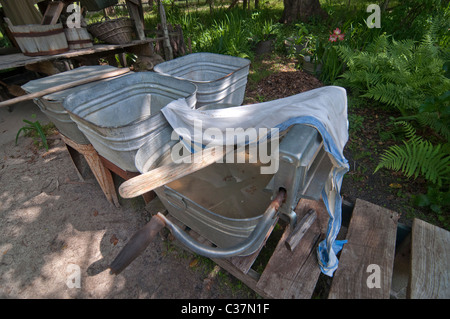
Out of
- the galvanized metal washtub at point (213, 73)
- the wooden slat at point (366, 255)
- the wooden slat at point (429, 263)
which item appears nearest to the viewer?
the wooden slat at point (429, 263)

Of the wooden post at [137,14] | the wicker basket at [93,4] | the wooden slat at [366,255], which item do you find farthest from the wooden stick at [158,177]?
the wicker basket at [93,4]

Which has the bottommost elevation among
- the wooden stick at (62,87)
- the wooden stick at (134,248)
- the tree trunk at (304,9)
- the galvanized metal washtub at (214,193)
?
the galvanized metal washtub at (214,193)

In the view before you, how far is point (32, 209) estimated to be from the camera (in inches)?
99.7

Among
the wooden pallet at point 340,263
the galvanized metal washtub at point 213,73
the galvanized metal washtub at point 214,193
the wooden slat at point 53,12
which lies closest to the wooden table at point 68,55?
the wooden slat at point 53,12

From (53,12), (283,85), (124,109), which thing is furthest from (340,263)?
(53,12)

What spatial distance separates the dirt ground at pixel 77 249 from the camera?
1.88 m

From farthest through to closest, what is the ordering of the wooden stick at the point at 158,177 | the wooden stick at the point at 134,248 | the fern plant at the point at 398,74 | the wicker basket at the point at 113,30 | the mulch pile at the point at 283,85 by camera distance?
the mulch pile at the point at 283,85
the wicker basket at the point at 113,30
the fern plant at the point at 398,74
the wooden stick at the point at 158,177
the wooden stick at the point at 134,248

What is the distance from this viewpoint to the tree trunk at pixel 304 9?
6617 mm

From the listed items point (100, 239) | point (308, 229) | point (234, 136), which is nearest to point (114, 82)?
point (234, 136)

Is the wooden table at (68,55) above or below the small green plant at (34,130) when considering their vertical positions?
above

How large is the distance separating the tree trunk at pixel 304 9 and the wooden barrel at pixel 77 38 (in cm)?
574

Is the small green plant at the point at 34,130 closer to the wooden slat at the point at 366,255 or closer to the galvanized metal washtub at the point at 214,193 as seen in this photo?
the galvanized metal washtub at the point at 214,193

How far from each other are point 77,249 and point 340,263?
89.2 inches

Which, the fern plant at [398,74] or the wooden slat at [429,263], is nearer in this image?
the wooden slat at [429,263]
